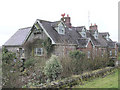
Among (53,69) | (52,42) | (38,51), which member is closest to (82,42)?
(52,42)

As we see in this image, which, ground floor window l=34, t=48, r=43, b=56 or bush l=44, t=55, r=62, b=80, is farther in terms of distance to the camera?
ground floor window l=34, t=48, r=43, b=56

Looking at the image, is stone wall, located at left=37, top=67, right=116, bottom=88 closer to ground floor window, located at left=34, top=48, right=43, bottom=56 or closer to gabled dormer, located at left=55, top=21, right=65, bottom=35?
gabled dormer, located at left=55, top=21, right=65, bottom=35

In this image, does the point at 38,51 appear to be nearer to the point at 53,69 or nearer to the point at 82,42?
the point at 82,42

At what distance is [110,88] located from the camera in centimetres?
952

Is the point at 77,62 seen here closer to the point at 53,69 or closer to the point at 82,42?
the point at 53,69

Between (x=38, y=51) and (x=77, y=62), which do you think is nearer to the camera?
(x=77, y=62)

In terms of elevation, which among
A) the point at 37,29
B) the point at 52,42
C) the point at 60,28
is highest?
the point at 60,28

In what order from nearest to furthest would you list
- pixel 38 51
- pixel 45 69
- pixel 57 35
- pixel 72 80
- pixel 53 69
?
pixel 72 80
pixel 53 69
pixel 45 69
pixel 57 35
pixel 38 51

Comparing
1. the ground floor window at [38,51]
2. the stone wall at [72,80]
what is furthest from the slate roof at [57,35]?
the stone wall at [72,80]

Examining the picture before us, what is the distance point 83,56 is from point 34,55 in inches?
394

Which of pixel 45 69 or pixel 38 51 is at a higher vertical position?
pixel 38 51

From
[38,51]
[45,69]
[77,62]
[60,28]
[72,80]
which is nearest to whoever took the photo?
[72,80]

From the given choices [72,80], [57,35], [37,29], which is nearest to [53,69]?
[72,80]

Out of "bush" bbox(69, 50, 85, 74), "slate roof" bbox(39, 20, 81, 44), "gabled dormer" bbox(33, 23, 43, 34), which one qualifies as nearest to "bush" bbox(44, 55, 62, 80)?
"bush" bbox(69, 50, 85, 74)
